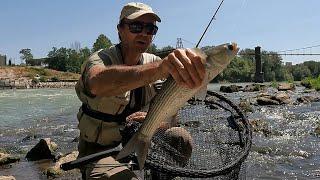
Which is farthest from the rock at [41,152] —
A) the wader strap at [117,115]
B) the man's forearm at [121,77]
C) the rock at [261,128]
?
the man's forearm at [121,77]

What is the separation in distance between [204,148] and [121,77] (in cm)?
295

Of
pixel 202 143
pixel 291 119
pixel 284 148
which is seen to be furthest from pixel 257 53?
pixel 202 143

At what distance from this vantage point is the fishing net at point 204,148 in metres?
4.41

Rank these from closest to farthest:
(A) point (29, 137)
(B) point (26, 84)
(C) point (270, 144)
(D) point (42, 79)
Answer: (C) point (270, 144) < (A) point (29, 137) < (B) point (26, 84) < (D) point (42, 79)

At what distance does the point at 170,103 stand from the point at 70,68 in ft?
537

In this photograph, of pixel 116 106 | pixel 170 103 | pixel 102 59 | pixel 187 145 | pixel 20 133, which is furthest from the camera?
pixel 20 133

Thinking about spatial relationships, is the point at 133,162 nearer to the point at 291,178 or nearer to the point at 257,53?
the point at 291,178

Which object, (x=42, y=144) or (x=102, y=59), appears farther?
(x=42, y=144)

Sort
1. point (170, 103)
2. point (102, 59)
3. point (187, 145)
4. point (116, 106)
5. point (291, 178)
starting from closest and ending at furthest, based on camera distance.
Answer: point (170, 103) < point (102, 59) < point (116, 106) < point (187, 145) < point (291, 178)

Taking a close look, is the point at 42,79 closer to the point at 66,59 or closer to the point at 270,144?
the point at 66,59

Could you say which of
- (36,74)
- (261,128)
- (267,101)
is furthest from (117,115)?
(36,74)

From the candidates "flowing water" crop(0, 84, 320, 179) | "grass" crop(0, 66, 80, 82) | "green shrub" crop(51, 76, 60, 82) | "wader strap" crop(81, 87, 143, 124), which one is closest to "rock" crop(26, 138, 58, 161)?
"flowing water" crop(0, 84, 320, 179)

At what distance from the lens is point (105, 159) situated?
4.96 m

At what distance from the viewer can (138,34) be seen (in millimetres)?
5137
